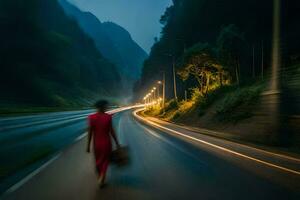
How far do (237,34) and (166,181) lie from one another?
57.2m

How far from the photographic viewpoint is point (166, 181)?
31.2 ft

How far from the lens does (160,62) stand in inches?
5910

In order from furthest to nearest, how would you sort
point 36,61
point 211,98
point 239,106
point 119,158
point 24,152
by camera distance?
point 36,61, point 211,98, point 239,106, point 24,152, point 119,158

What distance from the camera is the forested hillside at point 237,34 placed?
59.1 m

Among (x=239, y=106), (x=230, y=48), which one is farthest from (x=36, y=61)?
(x=239, y=106)

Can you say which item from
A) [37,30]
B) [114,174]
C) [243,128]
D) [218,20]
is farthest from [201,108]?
[37,30]

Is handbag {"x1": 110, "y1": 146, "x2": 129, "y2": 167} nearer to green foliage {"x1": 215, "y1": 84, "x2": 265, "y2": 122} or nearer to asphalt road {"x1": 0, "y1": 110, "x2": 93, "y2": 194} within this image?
asphalt road {"x1": 0, "y1": 110, "x2": 93, "y2": 194}

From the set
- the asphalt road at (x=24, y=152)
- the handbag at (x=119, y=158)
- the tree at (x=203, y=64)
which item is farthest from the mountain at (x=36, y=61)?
the handbag at (x=119, y=158)

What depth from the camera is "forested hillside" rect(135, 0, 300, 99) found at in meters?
59.1

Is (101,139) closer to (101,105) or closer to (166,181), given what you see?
(101,105)

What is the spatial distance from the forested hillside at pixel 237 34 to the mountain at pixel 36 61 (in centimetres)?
2452

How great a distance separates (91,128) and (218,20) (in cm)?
8065

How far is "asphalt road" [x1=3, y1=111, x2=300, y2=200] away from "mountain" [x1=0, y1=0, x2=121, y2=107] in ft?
171

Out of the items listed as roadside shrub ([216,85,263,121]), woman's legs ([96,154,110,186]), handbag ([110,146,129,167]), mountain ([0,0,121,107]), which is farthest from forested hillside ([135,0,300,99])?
woman's legs ([96,154,110,186])
